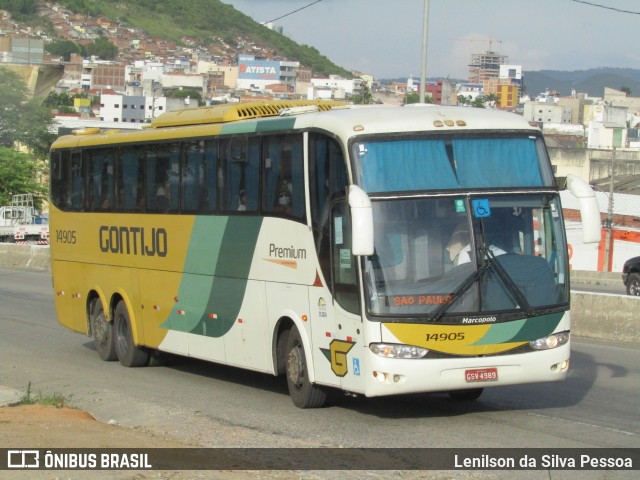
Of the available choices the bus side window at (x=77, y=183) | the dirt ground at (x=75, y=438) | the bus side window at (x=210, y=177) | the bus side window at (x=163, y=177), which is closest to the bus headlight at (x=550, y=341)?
the dirt ground at (x=75, y=438)

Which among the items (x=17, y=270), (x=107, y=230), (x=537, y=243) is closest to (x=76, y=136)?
(x=107, y=230)

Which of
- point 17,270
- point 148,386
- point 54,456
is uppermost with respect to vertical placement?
point 54,456

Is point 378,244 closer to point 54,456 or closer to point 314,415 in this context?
point 314,415

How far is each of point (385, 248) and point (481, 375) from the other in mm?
1499

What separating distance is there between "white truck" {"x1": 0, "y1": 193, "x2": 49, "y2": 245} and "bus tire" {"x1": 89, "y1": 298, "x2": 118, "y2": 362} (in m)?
32.4

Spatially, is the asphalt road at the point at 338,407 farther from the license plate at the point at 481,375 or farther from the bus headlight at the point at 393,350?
the bus headlight at the point at 393,350

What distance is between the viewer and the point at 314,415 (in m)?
11.8

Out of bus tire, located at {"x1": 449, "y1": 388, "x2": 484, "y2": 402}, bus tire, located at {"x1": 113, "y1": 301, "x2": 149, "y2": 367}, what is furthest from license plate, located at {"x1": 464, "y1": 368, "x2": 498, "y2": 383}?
bus tire, located at {"x1": 113, "y1": 301, "x2": 149, "y2": 367}

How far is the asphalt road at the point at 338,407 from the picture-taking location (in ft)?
34.3

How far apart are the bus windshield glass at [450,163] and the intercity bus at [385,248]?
13 mm

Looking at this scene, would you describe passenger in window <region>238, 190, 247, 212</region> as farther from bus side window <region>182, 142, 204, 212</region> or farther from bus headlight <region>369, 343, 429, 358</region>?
bus headlight <region>369, 343, 429, 358</region>

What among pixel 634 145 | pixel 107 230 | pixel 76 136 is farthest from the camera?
pixel 634 145

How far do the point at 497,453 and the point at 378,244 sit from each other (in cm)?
226

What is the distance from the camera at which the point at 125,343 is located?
16641 mm
